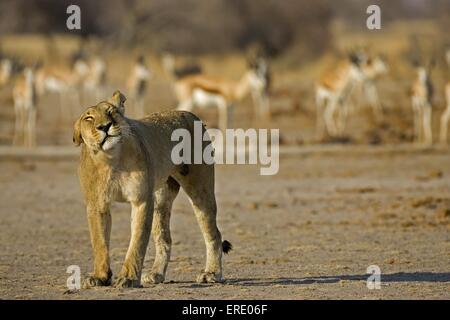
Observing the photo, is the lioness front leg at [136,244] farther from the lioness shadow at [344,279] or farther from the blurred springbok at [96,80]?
the blurred springbok at [96,80]

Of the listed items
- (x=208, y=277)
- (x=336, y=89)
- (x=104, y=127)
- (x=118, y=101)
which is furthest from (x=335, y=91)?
(x=104, y=127)

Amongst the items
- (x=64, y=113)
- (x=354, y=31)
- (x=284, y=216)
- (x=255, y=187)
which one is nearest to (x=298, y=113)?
(x=64, y=113)

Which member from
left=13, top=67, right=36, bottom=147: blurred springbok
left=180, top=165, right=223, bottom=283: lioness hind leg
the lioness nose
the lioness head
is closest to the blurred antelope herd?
left=13, top=67, right=36, bottom=147: blurred springbok

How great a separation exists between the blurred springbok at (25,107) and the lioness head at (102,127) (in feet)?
56.2

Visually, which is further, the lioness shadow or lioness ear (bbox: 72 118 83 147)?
the lioness shadow

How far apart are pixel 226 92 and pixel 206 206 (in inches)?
710

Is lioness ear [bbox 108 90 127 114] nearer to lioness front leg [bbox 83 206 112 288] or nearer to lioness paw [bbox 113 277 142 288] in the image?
lioness front leg [bbox 83 206 112 288]

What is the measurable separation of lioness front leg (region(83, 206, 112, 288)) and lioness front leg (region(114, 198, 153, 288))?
0.12 m

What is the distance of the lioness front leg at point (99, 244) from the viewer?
8.17 meters

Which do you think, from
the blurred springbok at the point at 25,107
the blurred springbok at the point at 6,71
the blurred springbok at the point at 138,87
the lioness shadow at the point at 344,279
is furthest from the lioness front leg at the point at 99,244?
the blurred springbok at the point at 6,71

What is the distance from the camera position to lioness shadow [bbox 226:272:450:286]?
29.5ft

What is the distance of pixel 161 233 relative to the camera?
9.04 m

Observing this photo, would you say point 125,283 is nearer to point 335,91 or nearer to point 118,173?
point 118,173
